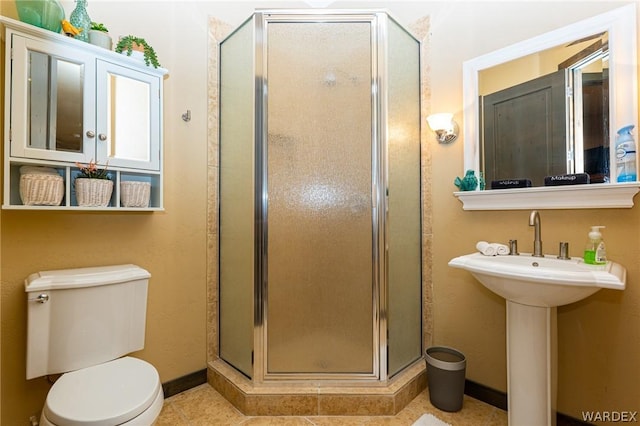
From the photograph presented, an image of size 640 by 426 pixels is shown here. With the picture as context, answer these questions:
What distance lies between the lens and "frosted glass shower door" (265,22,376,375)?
171 cm

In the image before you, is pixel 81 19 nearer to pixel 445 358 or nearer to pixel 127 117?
pixel 127 117

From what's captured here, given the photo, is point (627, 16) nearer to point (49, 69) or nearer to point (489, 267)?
point (489, 267)

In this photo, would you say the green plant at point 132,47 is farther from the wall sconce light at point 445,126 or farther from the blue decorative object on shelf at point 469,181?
the blue decorative object on shelf at point 469,181

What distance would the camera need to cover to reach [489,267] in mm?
1297

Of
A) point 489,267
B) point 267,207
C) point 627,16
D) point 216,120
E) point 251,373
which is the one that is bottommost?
point 251,373

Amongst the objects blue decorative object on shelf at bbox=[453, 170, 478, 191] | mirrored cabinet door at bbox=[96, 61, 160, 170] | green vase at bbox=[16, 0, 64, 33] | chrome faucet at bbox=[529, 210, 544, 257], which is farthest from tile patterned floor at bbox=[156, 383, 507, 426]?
green vase at bbox=[16, 0, 64, 33]

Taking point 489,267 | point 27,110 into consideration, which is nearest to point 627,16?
point 489,267

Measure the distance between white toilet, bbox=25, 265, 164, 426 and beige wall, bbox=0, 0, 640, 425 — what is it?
0.64 feet

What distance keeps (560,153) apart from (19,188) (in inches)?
97.1

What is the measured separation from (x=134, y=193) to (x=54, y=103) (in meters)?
0.49

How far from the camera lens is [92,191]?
1.42 metres

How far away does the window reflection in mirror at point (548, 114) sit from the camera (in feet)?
4.70

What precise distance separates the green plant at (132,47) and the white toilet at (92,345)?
1067mm

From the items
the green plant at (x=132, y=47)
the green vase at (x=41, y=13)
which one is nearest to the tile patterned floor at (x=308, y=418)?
the green plant at (x=132, y=47)
